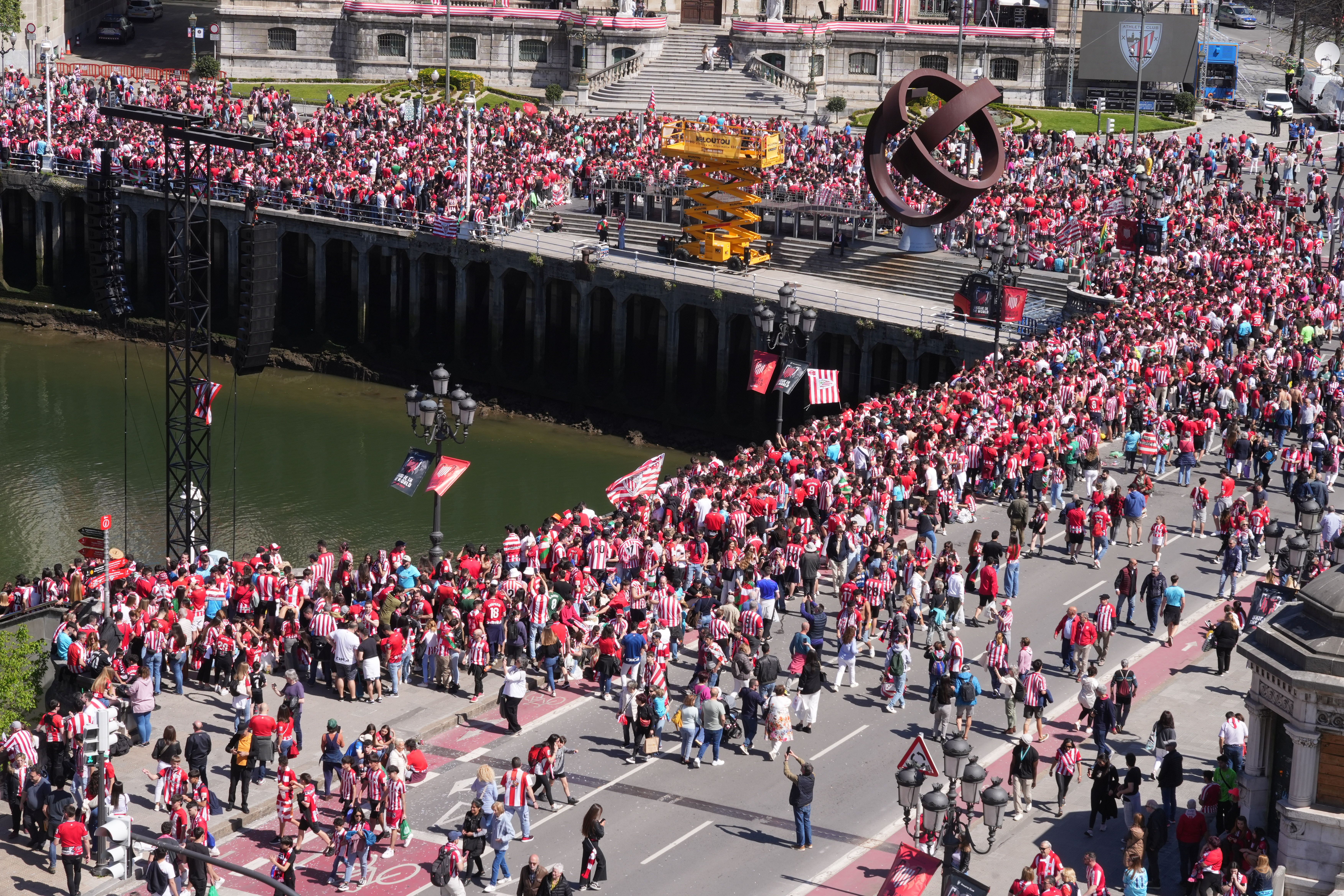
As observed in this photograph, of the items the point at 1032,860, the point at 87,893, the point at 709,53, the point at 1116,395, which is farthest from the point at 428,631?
the point at 709,53

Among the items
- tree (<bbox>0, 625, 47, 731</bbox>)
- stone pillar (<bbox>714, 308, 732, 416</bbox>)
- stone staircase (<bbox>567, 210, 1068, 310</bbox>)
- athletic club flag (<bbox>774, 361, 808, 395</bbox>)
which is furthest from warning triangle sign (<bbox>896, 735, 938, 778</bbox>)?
stone pillar (<bbox>714, 308, 732, 416</bbox>)

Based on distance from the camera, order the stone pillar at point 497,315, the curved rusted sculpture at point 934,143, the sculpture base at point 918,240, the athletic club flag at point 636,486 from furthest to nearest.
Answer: the stone pillar at point 497,315
the sculpture base at point 918,240
the curved rusted sculpture at point 934,143
the athletic club flag at point 636,486

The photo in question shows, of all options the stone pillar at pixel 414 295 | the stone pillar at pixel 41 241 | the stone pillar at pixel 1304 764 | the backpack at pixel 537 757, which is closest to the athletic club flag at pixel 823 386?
the backpack at pixel 537 757

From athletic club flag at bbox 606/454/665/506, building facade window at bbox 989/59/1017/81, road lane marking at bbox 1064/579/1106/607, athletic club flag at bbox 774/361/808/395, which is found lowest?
road lane marking at bbox 1064/579/1106/607

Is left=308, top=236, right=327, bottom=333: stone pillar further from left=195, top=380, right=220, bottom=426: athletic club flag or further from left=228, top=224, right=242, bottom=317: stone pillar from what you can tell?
left=195, top=380, right=220, bottom=426: athletic club flag

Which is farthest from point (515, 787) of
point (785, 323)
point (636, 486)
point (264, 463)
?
point (264, 463)

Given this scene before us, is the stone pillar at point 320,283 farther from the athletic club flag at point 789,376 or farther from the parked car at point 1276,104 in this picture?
the parked car at point 1276,104

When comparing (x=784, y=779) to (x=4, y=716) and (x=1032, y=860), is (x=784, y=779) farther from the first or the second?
(x=4, y=716)

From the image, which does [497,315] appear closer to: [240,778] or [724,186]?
[724,186]
